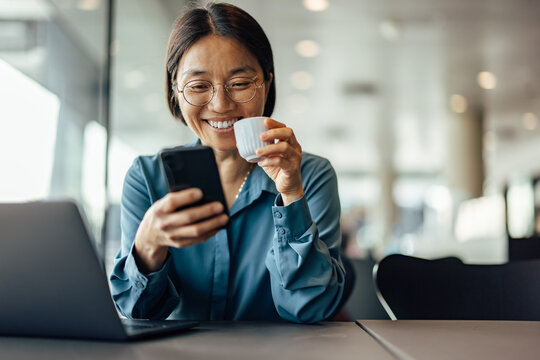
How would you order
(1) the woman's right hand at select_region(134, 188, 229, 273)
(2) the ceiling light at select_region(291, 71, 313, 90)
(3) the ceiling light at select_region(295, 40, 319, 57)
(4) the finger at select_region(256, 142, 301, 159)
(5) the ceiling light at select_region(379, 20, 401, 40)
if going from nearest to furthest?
1. (1) the woman's right hand at select_region(134, 188, 229, 273)
2. (4) the finger at select_region(256, 142, 301, 159)
3. (5) the ceiling light at select_region(379, 20, 401, 40)
4. (3) the ceiling light at select_region(295, 40, 319, 57)
5. (2) the ceiling light at select_region(291, 71, 313, 90)

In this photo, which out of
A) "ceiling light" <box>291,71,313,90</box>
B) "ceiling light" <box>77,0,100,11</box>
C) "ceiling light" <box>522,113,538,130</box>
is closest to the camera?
"ceiling light" <box>77,0,100,11</box>

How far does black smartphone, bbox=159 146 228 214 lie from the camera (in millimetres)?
823

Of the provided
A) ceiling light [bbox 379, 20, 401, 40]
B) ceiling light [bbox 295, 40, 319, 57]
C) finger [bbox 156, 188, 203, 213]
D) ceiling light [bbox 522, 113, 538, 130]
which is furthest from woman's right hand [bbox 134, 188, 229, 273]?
ceiling light [bbox 522, 113, 538, 130]

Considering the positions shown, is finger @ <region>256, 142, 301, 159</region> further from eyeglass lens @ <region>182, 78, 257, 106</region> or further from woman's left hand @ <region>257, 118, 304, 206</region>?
eyeglass lens @ <region>182, 78, 257, 106</region>

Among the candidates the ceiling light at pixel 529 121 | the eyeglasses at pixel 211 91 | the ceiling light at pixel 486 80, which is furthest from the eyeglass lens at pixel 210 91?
the ceiling light at pixel 529 121

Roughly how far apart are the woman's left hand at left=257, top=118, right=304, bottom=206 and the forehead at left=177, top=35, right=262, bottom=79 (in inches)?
12.0

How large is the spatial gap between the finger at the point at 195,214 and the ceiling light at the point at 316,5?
459 centimetres

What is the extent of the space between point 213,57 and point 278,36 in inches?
195

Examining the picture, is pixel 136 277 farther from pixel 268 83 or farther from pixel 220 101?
pixel 268 83

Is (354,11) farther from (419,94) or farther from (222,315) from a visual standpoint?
(222,315)

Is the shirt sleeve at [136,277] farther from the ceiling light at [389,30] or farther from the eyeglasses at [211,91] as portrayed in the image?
the ceiling light at [389,30]

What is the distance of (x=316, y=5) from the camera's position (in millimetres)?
5164

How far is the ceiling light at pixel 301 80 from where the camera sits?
25.1 ft

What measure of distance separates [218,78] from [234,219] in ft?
1.10
